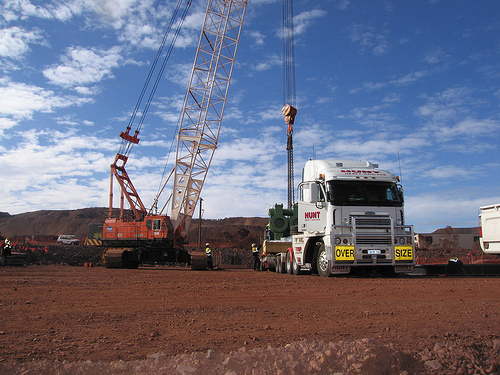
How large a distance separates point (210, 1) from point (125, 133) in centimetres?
1124

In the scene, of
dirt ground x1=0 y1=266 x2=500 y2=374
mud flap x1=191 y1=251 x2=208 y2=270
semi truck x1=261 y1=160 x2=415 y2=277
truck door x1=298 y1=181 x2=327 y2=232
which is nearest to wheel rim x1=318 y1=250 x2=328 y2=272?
semi truck x1=261 y1=160 x2=415 y2=277

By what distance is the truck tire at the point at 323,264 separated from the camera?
47.1ft

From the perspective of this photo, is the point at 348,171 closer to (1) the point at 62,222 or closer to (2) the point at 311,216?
(2) the point at 311,216

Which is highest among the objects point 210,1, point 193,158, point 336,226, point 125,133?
point 210,1

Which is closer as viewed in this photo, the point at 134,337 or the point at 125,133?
the point at 134,337

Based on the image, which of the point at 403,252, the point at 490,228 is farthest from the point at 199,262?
the point at 490,228

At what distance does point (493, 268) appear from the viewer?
1847 cm

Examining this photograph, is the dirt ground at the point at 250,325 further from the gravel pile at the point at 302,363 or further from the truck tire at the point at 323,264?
the truck tire at the point at 323,264

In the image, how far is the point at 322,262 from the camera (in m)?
14.8

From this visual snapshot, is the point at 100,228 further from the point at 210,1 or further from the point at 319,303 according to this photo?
the point at 319,303

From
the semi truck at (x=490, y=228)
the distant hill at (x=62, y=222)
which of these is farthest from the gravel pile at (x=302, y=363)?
the distant hill at (x=62, y=222)

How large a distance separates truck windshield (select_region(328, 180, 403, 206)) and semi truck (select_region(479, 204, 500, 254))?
3.66 meters

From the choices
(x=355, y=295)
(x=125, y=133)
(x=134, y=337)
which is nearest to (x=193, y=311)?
(x=134, y=337)

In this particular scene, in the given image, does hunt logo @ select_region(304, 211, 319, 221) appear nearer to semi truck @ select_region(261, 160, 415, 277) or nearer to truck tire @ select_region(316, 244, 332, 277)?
semi truck @ select_region(261, 160, 415, 277)
